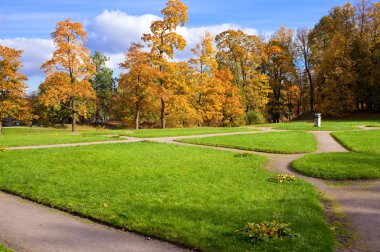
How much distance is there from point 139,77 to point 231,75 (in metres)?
14.5

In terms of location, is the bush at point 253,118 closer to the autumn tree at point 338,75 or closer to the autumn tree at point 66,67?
the autumn tree at point 338,75

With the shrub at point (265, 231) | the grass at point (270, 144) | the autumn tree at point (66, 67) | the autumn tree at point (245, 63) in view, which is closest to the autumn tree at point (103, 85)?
the autumn tree at point (245, 63)

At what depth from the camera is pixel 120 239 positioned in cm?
613

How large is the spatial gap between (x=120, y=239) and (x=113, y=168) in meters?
6.24

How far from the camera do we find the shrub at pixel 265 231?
19.0 feet

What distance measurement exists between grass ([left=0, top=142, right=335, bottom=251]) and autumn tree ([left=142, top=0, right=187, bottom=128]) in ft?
66.4

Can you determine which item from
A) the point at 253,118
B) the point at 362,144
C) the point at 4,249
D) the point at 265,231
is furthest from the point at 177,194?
the point at 253,118

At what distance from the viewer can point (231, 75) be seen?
44.7 meters

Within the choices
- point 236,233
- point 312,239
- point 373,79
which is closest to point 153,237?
point 236,233

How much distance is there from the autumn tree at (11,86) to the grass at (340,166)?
99.0 ft

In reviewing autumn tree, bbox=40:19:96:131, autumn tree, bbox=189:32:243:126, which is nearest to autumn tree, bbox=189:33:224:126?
autumn tree, bbox=189:32:243:126

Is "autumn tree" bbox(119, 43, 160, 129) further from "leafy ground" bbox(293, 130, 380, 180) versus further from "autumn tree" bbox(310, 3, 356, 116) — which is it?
"autumn tree" bbox(310, 3, 356, 116)

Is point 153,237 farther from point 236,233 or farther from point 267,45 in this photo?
point 267,45

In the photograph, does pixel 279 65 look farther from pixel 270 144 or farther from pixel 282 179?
pixel 282 179
